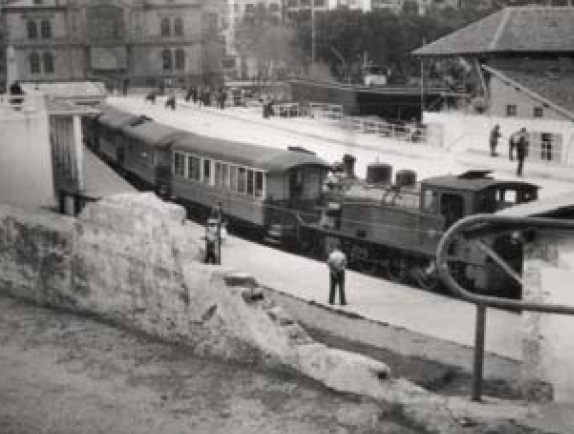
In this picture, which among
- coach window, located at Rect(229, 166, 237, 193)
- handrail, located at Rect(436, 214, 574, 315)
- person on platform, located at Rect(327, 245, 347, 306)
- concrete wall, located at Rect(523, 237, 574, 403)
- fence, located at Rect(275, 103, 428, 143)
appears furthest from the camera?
fence, located at Rect(275, 103, 428, 143)

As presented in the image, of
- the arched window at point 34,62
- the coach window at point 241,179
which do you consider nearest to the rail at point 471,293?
the coach window at point 241,179

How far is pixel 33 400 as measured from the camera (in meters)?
9.88

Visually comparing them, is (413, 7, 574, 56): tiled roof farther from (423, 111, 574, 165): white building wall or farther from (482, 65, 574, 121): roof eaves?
(423, 111, 574, 165): white building wall

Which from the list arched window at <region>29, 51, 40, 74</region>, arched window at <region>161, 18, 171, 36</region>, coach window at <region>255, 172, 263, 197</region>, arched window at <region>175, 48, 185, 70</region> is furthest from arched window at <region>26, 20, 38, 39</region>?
coach window at <region>255, 172, 263, 197</region>

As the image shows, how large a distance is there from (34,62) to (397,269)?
58464 mm

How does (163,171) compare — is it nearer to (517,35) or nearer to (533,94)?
(533,94)

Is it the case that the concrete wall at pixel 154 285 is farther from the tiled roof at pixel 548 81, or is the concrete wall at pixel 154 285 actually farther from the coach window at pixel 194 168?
the tiled roof at pixel 548 81

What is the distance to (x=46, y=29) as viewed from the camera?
234 ft

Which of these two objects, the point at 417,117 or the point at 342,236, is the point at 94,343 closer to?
the point at 342,236

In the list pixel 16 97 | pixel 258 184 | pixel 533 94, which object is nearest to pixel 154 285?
pixel 258 184

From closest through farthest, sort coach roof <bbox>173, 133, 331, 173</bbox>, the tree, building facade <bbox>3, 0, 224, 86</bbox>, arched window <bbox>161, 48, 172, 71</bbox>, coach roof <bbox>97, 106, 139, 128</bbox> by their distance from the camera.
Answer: coach roof <bbox>173, 133, 331, 173</bbox>
coach roof <bbox>97, 106, 139, 128</bbox>
the tree
building facade <bbox>3, 0, 224, 86</bbox>
arched window <bbox>161, 48, 172, 71</bbox>

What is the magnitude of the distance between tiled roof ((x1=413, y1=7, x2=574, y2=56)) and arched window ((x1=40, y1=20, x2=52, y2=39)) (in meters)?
43.8

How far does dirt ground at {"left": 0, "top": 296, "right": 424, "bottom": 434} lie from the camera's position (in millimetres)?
8797

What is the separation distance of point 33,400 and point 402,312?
8.56 metres
